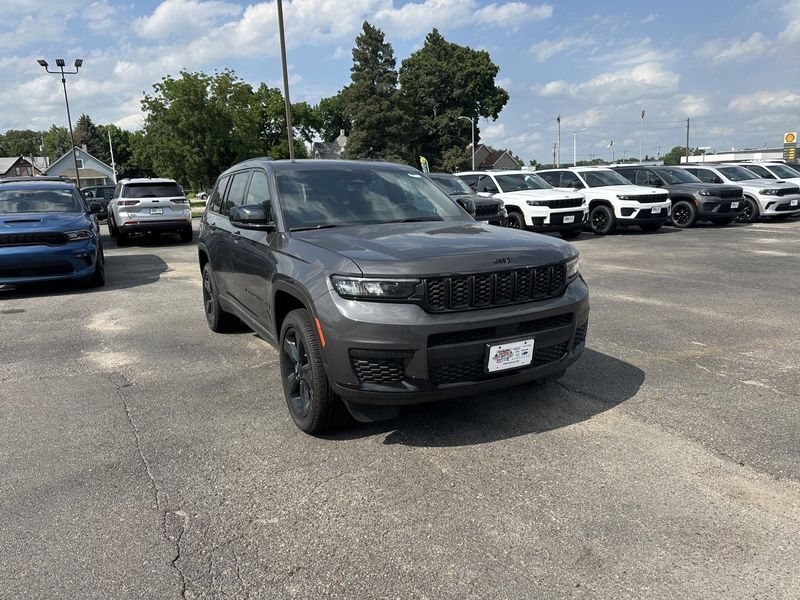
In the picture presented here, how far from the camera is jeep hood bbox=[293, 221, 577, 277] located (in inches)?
127

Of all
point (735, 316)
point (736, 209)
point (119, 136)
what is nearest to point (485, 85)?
point (736, 209)

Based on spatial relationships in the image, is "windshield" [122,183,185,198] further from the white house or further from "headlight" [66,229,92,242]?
the white house

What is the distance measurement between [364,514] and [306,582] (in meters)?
0.53

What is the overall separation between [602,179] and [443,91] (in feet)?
170

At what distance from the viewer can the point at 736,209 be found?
641 inches

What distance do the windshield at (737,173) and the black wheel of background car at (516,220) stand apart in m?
8.18

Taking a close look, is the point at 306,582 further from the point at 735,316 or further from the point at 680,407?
the point at 735,316

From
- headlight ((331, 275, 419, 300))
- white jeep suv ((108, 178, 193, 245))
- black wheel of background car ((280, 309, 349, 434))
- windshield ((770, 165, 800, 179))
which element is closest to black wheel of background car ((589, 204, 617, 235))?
windshield ((770, 165, 800, 179))

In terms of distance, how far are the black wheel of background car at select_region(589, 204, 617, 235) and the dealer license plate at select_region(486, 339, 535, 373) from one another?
13.1m

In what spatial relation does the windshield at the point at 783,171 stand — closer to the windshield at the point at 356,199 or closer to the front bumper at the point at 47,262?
the windshield at the point at 356,199

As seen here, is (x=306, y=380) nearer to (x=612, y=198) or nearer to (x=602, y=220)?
(x=612, y=198)

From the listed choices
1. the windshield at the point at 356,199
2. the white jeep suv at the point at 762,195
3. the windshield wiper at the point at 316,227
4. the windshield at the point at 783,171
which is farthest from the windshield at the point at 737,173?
the windshield wiper at the point at 316,227

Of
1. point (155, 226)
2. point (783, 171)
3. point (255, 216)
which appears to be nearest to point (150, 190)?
point (155, 226)

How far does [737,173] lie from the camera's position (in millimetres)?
18719
